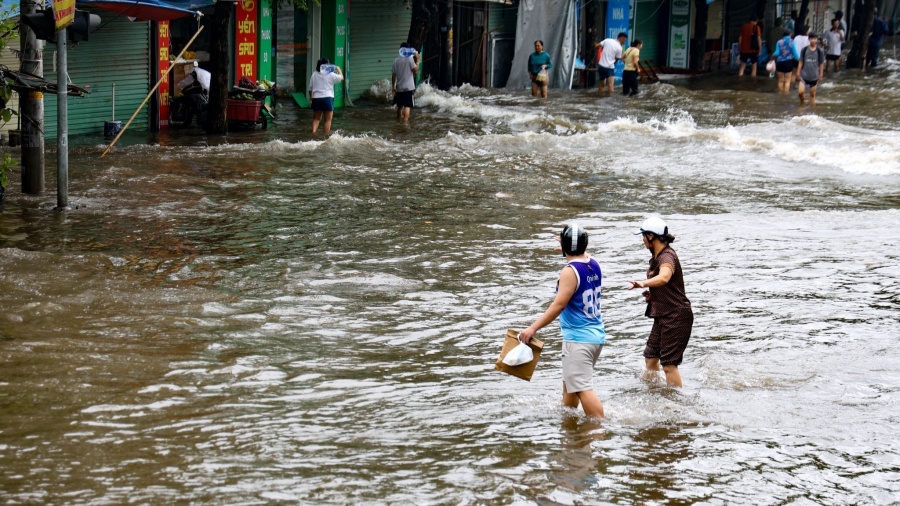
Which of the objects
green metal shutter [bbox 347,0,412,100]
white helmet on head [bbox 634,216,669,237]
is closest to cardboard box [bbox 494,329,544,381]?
white helmet on head [bbox 634,216,669,237]

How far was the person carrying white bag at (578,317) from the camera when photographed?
702 cm

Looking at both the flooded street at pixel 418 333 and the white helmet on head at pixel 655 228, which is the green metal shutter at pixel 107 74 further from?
the white helmet on head at pixel 655 228

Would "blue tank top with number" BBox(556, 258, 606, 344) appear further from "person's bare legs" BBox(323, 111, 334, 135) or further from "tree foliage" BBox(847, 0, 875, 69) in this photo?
"tree foliage" BBox(847, 0, 875, 69)

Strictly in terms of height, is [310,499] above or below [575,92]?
below

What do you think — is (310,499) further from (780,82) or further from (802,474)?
(780,82)

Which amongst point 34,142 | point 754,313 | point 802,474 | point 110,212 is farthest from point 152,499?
point 34,142

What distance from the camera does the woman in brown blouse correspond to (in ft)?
25.7

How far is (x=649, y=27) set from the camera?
37.8 metres

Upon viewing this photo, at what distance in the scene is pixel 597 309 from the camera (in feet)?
23.6

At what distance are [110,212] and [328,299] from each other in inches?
185

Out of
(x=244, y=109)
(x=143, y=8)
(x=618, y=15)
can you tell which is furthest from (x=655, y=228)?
(x=618, y=15)

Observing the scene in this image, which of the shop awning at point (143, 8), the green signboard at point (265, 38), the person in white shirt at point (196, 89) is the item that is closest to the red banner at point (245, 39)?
the green signboard at point (265, 38)

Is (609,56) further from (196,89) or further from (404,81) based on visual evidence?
(196,89)

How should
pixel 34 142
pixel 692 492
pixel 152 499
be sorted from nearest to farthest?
pixel 152 499, pixel 692 492, pixel 34 142
